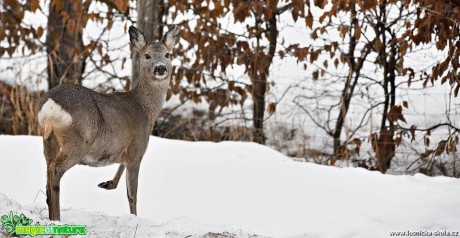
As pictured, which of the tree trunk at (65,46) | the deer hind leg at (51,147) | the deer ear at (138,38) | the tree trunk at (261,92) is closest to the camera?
the deer hind leg at (51,147)

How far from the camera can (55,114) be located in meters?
4.39

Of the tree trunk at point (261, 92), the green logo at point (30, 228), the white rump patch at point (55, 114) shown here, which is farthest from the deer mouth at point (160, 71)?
the tree trunk at point (261, 92)

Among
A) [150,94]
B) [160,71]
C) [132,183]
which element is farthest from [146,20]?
[132,183]

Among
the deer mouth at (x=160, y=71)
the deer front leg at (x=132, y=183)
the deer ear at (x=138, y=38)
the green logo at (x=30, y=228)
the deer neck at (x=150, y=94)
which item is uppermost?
the deer ear at (x=138, y=38)

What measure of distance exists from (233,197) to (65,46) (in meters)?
5.11

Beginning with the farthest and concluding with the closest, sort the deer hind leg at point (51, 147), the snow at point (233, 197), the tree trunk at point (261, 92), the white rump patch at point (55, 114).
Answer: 1. the tree trunk at point (261, 92)
2. the snow at point (233, 197)
3. the deer hind leg at point (51, 147)
4. the white rump patch at point (55, 114)

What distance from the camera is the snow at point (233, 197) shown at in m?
4.89

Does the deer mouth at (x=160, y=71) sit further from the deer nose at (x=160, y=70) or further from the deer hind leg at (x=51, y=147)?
the deer hind leg at (x=51, y=147)

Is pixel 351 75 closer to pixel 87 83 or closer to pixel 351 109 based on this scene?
pixel 351 109

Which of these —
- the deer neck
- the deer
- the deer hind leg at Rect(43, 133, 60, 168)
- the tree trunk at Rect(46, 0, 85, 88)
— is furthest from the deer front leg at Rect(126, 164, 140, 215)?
the tree trunk at Rect(46, 0, 85, 88)

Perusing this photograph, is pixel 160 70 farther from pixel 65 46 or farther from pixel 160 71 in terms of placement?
pixel 65 46

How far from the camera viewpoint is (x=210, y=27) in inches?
326

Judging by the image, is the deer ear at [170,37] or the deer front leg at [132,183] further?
the deer ear at [170,37]

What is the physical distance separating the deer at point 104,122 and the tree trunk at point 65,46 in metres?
3.28
